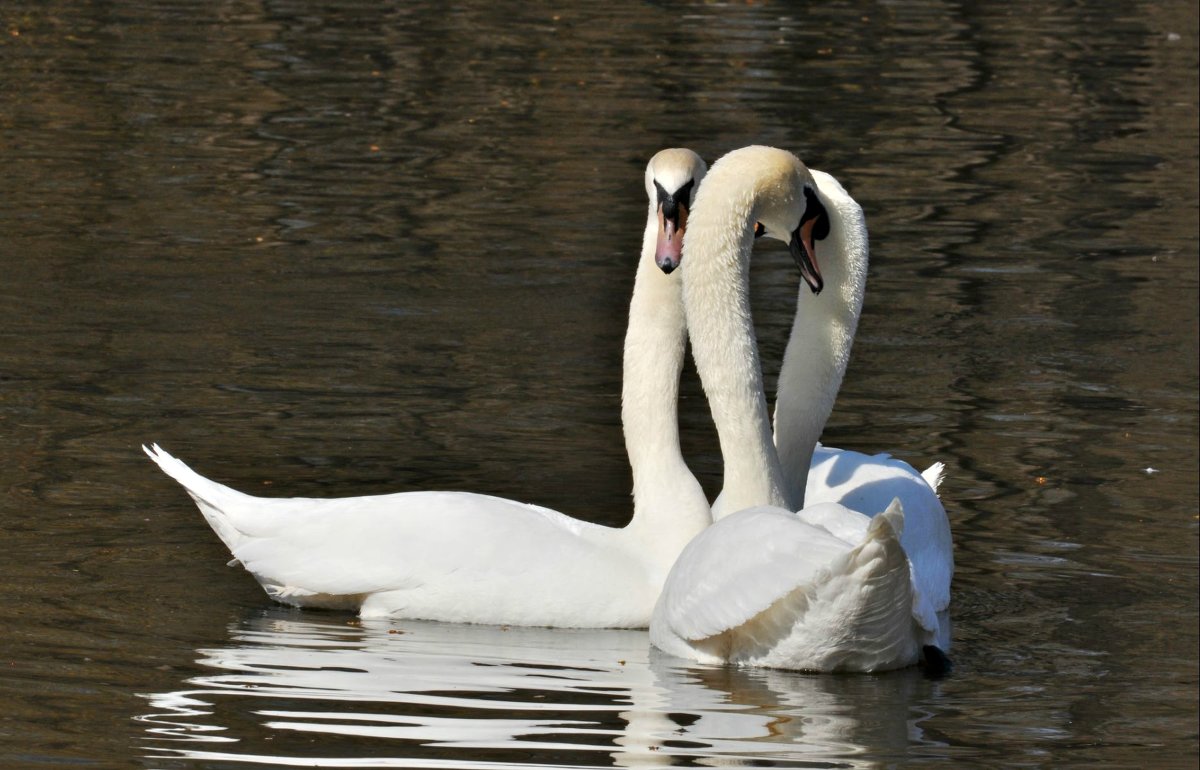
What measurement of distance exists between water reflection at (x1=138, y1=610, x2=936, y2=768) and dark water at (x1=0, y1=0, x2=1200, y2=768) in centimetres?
2


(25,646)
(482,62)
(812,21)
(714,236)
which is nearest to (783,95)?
(482,62)

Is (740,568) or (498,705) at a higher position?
(740,568)

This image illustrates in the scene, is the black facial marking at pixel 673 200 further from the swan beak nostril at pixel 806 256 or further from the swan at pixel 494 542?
the swan beak nostril at pixel 806 256

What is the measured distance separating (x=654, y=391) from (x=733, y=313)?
1.38 ft

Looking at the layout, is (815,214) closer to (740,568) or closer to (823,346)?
(823,346)

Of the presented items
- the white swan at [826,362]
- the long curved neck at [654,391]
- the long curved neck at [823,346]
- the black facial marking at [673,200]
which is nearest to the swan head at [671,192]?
the black facial marking at [673,200]

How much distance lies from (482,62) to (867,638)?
711 inches

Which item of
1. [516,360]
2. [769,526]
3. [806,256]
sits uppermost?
[806,256]

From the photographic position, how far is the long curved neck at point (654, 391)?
806cm

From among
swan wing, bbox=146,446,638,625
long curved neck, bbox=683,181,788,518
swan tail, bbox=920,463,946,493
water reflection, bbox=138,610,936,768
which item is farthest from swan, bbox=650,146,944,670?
swan tail, bbox=920,463,946,493

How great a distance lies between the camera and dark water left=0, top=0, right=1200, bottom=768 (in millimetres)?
6668

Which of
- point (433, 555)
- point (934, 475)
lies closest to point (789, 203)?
point (934, 475)

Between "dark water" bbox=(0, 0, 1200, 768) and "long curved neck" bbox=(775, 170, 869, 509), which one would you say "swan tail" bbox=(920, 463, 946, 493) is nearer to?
"dark water" bbox=(0, 0, 1200, 768)

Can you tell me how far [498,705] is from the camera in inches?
261
